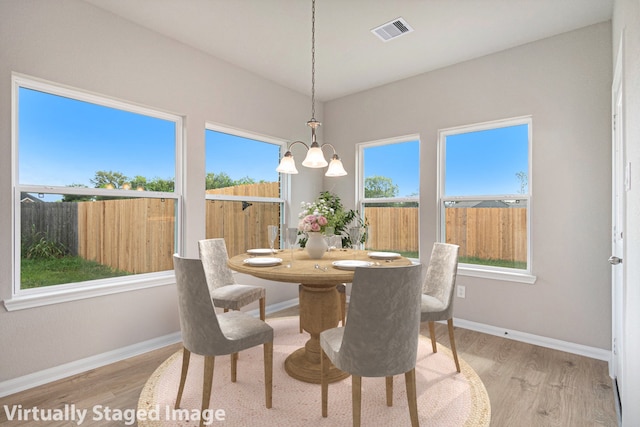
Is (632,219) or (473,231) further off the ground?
(632,219)

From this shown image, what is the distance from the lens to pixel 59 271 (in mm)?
2477

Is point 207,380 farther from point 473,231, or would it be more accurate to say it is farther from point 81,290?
point 473,231

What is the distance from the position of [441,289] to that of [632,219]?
1.28 meters

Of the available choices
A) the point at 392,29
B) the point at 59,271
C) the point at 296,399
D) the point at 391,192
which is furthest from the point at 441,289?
the point at 59,271

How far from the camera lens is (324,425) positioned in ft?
5.88

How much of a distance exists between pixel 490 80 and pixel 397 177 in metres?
1.38

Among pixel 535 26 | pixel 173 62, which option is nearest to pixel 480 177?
pixel 535 26

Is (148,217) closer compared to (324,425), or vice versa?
(324,425)

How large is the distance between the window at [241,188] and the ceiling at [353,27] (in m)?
0.86

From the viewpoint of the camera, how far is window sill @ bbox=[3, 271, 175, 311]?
2215 mm

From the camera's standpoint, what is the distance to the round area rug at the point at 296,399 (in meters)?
1.82

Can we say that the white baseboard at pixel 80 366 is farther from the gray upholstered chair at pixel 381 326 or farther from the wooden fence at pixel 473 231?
the wooden fence at pixel 473 231

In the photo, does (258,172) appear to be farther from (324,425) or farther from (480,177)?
(324,425)

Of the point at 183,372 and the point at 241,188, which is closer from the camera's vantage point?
the point at 183,372
